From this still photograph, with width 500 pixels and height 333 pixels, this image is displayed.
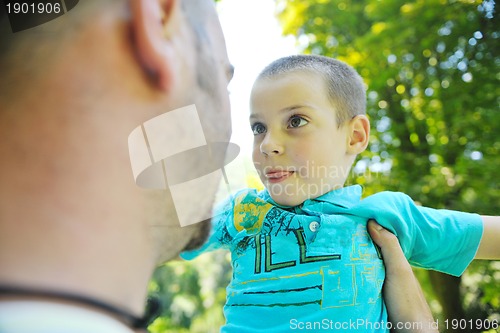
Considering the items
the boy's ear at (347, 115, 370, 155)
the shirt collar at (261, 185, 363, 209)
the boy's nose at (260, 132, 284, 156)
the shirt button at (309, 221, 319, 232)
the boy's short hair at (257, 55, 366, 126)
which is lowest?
the shirt button at (309, 221, 319, 232)

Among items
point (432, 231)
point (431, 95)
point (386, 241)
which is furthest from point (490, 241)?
point (431, 95)

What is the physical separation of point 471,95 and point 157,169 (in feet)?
10.0

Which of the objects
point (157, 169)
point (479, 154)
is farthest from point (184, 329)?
point (157, 169)

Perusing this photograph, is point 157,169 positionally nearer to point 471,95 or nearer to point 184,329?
point 471,95

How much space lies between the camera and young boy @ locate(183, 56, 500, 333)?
0.80 meters

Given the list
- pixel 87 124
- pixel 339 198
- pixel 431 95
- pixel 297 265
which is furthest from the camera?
pixel 431 95

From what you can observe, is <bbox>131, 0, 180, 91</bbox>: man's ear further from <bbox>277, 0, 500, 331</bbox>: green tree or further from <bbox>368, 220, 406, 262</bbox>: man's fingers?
<bbox>277, 0, 500, 331</bbox>: green tree

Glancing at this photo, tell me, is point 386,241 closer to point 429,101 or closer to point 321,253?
point 321,253

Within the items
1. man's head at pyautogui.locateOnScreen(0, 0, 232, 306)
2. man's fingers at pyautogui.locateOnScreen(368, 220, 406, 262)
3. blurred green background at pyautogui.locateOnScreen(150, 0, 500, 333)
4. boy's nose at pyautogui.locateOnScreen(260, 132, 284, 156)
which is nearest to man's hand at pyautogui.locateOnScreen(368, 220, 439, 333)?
man's fingers at pyautogui.locateOnScreen(368, 220, 406, 262)

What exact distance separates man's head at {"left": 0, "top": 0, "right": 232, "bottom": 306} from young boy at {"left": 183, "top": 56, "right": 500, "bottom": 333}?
462 millimetres

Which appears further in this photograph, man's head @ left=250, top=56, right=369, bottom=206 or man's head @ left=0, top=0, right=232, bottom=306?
man's head @ left=250, top=56, right=369, bottom=206

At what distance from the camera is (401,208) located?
0.92 metres

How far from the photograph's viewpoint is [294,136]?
863mm

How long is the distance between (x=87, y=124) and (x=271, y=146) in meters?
0.53
